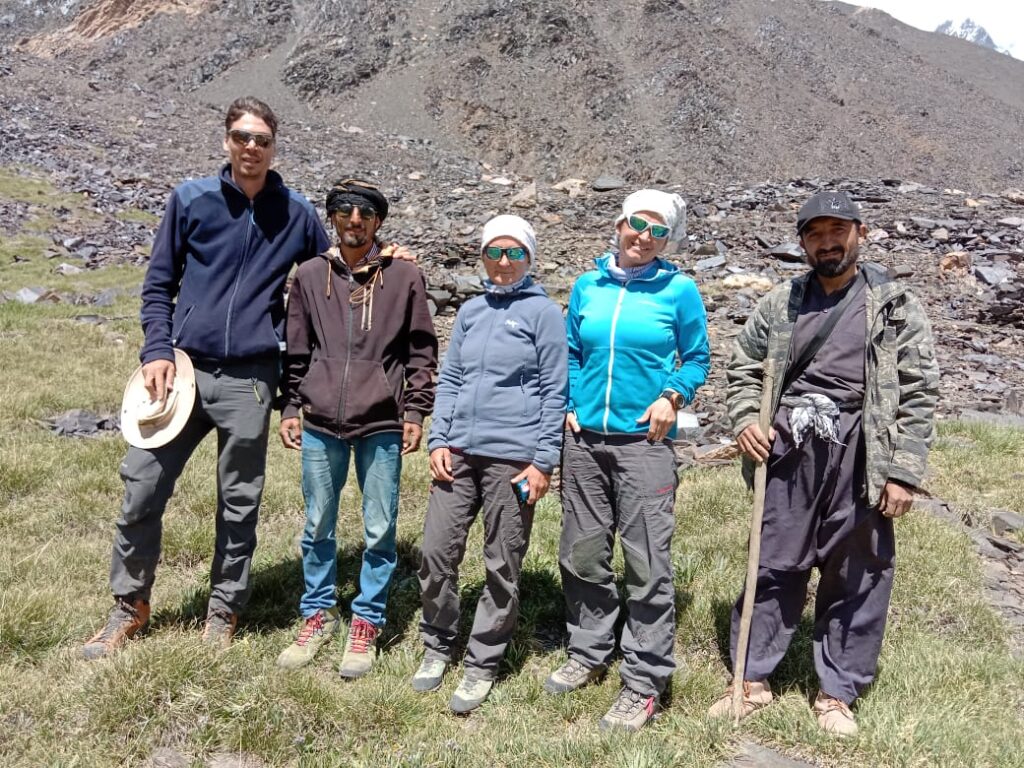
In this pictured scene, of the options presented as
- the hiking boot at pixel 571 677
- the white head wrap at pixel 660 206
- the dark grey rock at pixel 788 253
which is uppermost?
the dark grey rock at pixel 788 253

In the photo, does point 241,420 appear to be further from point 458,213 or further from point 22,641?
point 458,213

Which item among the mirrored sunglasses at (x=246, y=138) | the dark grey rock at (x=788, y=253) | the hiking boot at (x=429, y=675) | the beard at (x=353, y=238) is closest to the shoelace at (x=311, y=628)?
the hiking boot at (x=429, y=675)

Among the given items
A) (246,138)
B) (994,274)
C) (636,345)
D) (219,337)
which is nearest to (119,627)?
(219,337)

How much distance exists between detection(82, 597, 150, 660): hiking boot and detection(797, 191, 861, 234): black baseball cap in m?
3.95

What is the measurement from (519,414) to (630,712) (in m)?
1.52

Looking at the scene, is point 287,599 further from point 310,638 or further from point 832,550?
point 832,550

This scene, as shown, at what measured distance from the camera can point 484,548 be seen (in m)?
3.84

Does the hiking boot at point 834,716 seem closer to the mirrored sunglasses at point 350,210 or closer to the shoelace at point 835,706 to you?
the shoelace at point 835,706

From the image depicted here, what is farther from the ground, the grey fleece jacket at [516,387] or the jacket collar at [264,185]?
the jacket collar at [264,185]

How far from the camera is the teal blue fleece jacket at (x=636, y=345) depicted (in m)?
3.62

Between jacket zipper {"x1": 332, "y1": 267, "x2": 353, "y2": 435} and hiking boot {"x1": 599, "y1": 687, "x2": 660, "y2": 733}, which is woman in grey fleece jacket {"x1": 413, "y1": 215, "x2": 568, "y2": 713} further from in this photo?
hiking boot {"x1": 599, "y1": 687, "x2": 660, "y2": 733}

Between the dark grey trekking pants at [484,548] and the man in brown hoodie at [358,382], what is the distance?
0.34 metres

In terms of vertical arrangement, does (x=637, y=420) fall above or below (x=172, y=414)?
above

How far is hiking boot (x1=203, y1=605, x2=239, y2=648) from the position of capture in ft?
13.1
